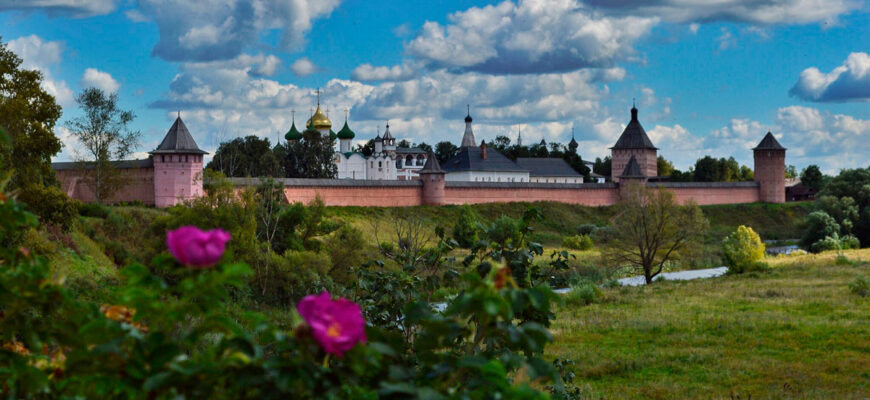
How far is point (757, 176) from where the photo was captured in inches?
2082

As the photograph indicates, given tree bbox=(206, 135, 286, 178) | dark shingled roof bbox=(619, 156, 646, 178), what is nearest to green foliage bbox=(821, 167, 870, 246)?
dark shingled roof bbox=(619, 156, 646, 178)

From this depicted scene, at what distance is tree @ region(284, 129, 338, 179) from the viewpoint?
171ft

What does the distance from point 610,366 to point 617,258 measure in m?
15.2

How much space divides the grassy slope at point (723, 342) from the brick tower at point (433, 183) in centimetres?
2278

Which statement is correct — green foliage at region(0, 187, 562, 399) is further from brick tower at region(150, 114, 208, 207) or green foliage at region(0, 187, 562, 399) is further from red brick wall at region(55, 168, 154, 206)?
red brick wall at region(55, 168, 154, 206)

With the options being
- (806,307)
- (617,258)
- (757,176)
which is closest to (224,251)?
(806,307)

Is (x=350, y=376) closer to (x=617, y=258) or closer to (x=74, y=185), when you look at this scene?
(x=617, y=258)

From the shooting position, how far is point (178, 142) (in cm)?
3319

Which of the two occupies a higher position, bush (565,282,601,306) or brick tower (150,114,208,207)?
brick tower (150,114,208,207)

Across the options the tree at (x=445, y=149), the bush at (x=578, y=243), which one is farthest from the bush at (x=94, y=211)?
the tree at (x=445, y=149)

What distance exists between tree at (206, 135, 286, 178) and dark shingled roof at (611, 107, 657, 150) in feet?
73.3

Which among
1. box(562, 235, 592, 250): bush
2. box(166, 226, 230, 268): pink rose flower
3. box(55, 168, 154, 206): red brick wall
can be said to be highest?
box(55, 168, 154, 206): red brick wall

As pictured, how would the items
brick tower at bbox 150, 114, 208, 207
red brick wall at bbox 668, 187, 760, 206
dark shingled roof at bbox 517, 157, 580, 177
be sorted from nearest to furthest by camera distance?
1. brick tower at bbox 150, 114, 208, 207
2. red brick wall at bbox 668, 187, 760, 206
3. dark shingled roof at bbox 517, 157, 580, 177

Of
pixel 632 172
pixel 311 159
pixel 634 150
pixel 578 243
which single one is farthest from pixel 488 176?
pixel 578 243
